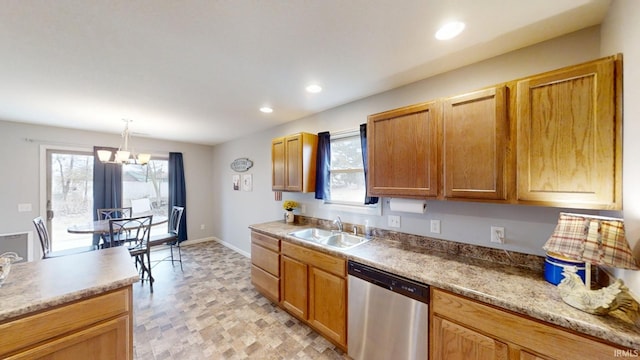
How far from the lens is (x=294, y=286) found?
2.43m

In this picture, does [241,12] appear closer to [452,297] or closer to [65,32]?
[65,32]

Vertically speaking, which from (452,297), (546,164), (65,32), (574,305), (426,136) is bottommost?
(452,297)

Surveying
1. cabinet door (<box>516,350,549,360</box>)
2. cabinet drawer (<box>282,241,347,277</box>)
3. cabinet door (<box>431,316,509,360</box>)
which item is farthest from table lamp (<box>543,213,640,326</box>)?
cabinet drawer (<box>282,241,347,277</box>)

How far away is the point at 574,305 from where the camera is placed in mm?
1073

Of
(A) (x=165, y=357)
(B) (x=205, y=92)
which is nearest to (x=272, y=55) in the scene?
(B) (x=205, y=92)

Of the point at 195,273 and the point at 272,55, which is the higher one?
the point at 272,55

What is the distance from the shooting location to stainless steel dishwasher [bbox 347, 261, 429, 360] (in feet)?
4.86

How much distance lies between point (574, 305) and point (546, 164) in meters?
0.74

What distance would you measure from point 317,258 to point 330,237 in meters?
0.47

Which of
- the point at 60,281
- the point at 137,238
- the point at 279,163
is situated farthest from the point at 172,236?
the point at 60,281

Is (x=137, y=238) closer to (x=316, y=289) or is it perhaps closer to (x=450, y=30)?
(x=316, y=289)

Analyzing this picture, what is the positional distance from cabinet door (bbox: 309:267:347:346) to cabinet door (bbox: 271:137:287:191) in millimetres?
1366

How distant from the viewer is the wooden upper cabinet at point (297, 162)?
2.88 metres

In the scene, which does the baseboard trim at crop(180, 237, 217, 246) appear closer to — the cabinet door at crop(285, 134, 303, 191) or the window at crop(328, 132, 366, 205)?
the cabinet door at crop(285, 134, 303, 191)
